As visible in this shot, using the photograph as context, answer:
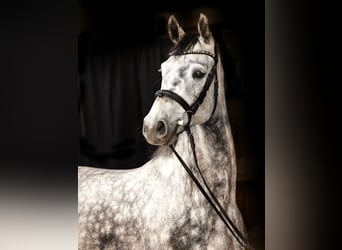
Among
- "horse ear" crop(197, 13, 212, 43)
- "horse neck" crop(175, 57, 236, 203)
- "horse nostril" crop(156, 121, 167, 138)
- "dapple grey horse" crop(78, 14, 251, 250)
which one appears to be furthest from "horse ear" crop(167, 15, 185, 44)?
"horse nostril" crop(156, 121, 167, 138)

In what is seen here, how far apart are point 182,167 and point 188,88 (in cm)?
42

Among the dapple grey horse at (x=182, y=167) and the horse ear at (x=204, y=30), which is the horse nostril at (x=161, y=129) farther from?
the horse ear at (x=204, y=30)

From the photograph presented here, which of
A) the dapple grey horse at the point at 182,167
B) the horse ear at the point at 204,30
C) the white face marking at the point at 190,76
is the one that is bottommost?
the dapple grey horse at the point at 182,167

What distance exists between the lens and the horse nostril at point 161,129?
2.54 meters

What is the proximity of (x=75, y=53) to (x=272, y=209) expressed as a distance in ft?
4.77

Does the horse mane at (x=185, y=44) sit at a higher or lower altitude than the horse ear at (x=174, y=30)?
lower

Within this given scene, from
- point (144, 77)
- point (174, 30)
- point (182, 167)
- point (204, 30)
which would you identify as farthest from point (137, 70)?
point (182, 167)

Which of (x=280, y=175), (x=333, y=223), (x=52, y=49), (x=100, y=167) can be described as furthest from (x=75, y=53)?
(x=333, y=223)

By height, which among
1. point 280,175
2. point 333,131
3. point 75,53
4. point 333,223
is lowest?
point 333,223

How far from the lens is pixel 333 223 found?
2451 millimetres

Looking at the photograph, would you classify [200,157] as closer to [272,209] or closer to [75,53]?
[272,209]

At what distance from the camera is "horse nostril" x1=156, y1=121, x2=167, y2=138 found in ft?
8.33

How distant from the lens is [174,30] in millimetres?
2578

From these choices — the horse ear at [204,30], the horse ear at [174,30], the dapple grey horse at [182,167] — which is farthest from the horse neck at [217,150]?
the horse ear at [174,30]
